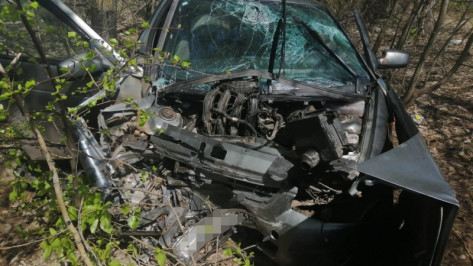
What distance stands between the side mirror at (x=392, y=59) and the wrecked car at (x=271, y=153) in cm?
32

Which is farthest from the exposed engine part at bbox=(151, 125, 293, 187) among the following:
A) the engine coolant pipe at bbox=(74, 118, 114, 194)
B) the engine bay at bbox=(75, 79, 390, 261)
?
the engine coolant pipe at bbox=(74, 118, 114, 194)

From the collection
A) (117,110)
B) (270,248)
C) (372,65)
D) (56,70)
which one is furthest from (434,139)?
(56,70)

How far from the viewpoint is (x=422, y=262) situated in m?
1.86

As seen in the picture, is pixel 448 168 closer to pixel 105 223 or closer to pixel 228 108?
pixel 228 108

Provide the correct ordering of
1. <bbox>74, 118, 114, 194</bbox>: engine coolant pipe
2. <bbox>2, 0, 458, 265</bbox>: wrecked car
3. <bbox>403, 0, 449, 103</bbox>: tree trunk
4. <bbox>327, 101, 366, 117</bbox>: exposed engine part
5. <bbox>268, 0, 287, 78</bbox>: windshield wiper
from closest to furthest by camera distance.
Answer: <bbox>2, 0, 458, 265</bbox>: wrecked car < <bbox>74, 118, 114, 194</bbox>: engine coolant pipe < <bbox>327, 101, 366, 117</bbox>: exposed engine part < <bbox>268, 0, 287, 78</bbox>: windshield wiper < <bbox>403, 0, 449, 103</bbox>: tree trunk

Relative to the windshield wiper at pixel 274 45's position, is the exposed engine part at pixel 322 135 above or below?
below

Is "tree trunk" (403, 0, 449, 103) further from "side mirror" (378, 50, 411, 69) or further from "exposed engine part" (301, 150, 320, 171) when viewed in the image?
"exposed engine part" (301, 150, 320, 171)

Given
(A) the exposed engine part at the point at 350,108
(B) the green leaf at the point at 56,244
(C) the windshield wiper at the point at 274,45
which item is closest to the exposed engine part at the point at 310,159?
(A) the exposed engine part at the point at 350,108

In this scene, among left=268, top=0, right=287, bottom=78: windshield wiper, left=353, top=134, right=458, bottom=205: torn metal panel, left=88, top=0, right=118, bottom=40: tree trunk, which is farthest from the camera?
left=88, top=0, right=118, bottom=40: tree trunk

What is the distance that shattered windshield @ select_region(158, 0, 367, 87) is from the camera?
2994 mm

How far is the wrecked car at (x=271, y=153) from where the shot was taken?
214 centimetres

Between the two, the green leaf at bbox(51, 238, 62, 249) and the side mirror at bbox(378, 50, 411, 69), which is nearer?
the green leaf at bbox(51, 238, 62, 249)

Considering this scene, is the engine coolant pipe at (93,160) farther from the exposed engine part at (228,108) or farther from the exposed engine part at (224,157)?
the exposed engine part at (228,108)

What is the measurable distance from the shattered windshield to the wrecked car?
0.01 meters
